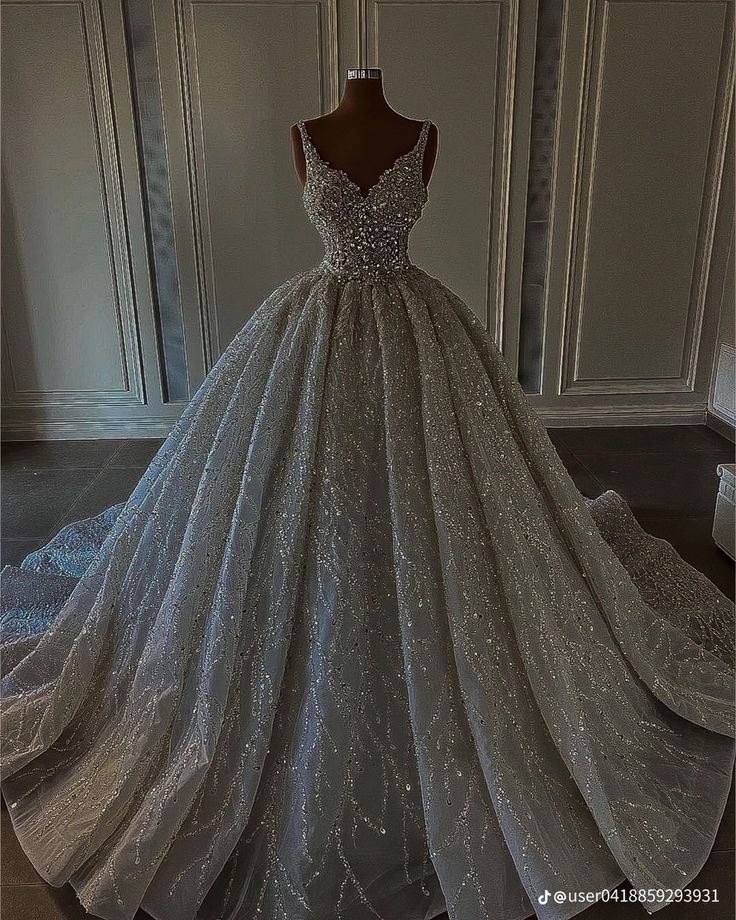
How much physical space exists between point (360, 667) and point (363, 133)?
1101 millimetres

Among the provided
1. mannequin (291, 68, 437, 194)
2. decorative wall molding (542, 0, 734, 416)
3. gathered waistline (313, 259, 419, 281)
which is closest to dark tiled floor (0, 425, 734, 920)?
decorative wall molding (542, 0, 734, 416)

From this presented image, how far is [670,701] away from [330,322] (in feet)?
3.50

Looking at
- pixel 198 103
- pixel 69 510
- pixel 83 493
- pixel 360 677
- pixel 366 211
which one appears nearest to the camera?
pixel 360 677

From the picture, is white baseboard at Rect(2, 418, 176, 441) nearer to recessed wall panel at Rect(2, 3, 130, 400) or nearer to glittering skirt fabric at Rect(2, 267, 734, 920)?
recessed wall panel at Rect(2, 3, 130, 400)

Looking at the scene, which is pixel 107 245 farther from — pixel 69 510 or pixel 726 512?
pixel 726 512

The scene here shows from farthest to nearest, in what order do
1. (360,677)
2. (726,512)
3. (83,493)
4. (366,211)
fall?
(83,493)
(726,512)
(366,211)
(360,677)

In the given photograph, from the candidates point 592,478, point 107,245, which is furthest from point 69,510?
point 592,478

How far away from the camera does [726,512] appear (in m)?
2.43

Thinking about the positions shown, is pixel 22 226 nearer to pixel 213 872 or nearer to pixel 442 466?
pixel 442 466

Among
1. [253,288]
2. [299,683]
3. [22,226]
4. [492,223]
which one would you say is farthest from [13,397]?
[299,683]

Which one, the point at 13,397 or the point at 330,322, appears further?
the point at 13,397

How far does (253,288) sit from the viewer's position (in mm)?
3473

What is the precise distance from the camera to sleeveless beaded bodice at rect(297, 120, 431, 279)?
5.42ft

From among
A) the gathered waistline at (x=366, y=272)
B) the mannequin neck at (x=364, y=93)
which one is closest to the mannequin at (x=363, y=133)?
the mannequin neck at (x=364, y=93)
